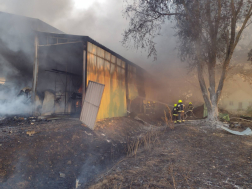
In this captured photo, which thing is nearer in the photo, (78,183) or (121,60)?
(78,183)

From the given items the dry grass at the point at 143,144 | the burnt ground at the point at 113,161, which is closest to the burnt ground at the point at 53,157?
the burnt ground at the point at 113,161

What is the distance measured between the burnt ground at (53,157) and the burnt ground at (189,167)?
2.78 feet

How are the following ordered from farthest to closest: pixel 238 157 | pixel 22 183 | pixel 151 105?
1. pixel 151 105
2. pixel 238 157
3. pixel 22 183

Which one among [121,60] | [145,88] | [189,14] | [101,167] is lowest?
[101,167]

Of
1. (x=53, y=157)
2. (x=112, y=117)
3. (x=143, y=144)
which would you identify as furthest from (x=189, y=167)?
(x=112, y=117)

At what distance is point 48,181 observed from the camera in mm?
3611

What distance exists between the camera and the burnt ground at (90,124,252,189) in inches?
116

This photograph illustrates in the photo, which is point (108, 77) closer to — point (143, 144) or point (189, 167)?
point (143, 144)

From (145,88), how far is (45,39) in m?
11.8

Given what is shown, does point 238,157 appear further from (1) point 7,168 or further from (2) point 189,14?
(2) point 189,14

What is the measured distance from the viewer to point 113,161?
16.2 feet

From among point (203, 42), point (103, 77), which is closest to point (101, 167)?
point (103, 77)

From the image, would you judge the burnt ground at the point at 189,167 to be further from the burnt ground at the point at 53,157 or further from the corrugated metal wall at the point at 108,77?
the corrugated metal wall at the point at 108,77

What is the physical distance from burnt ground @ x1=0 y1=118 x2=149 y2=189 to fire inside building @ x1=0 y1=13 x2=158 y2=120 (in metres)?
2.89
